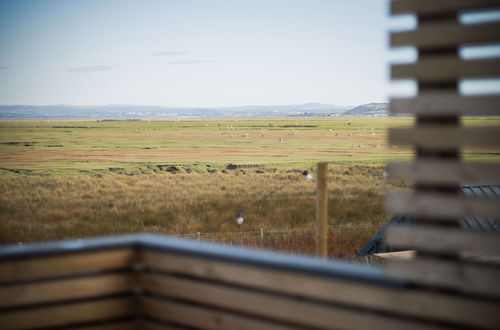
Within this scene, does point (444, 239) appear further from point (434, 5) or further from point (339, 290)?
point (434, 5)

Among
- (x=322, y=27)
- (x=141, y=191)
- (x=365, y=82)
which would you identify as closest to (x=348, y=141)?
(x=365, y=82)

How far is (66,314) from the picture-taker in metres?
2.29

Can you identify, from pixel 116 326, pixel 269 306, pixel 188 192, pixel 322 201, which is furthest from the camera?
pixel 188 192

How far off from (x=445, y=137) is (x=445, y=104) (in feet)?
0.34

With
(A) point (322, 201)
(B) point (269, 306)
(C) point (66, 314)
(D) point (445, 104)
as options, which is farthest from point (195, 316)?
(A) point (322, 201)

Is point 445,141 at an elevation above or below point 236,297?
above

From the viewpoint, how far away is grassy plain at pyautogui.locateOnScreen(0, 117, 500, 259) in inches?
827

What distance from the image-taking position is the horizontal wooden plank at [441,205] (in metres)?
1.64

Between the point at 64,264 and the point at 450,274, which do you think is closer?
the point at 450,274

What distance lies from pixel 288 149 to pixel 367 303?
61320 millimetres

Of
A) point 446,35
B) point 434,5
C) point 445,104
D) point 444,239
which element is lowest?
point 444,239

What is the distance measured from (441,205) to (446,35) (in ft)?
1.79

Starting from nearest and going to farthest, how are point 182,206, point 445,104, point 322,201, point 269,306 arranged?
point 445,104 < point 269,306 < point 322,201 < point 182,206

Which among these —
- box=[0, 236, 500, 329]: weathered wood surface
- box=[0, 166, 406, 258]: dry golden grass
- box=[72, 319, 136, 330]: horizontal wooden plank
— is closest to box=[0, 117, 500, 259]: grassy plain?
box=[0, 166, 406, 258]: dry golden grass
